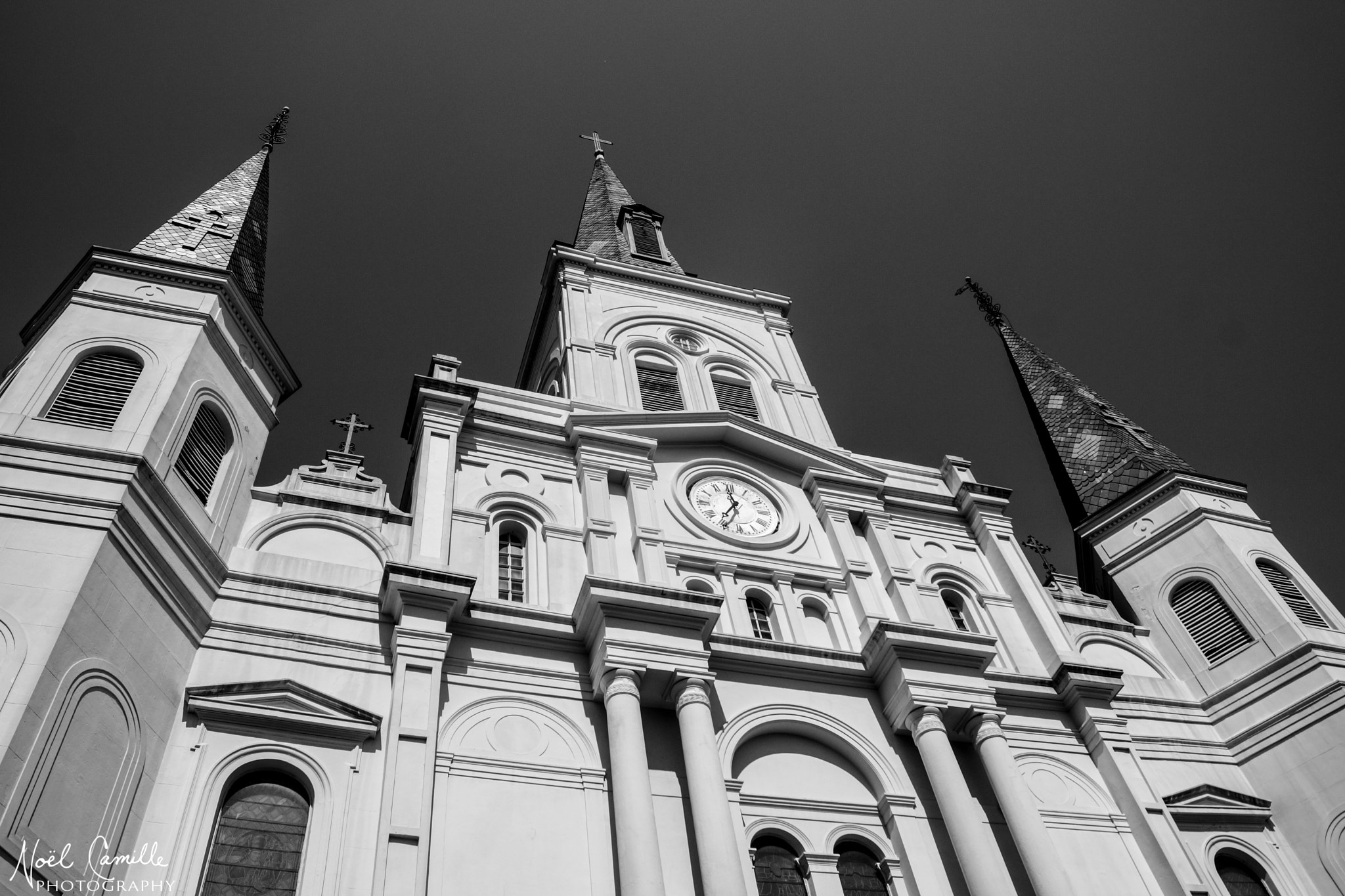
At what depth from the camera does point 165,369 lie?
55.9ft

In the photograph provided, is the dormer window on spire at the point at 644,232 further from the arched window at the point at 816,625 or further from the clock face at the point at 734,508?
the arched window at the point at 816,625

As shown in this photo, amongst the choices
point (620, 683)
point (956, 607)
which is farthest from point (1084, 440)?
point (620, 683)

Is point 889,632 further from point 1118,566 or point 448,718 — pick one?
point 1118,566

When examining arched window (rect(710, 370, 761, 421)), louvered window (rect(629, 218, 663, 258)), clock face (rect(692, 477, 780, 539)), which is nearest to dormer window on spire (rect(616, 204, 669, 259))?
louvered window (rect(629, 218, 663, 258))

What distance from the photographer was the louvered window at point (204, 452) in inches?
655

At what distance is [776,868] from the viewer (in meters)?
15.7

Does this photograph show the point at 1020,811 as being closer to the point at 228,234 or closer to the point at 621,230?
the point at 228,234

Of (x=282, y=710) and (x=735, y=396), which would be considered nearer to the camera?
(x=282, y=710)

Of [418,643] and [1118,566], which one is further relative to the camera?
[1118,566]

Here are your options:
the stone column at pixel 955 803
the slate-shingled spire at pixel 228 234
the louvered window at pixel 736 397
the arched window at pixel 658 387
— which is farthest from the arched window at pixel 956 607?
the slate-shingled spire at pixel 228 234

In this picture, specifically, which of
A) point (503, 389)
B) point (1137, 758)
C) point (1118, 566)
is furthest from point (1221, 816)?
point (503, 389)

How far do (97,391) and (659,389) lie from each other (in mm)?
11484

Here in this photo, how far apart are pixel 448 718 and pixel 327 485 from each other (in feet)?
17.2

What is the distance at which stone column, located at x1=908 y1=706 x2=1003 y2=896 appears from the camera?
15.0m
